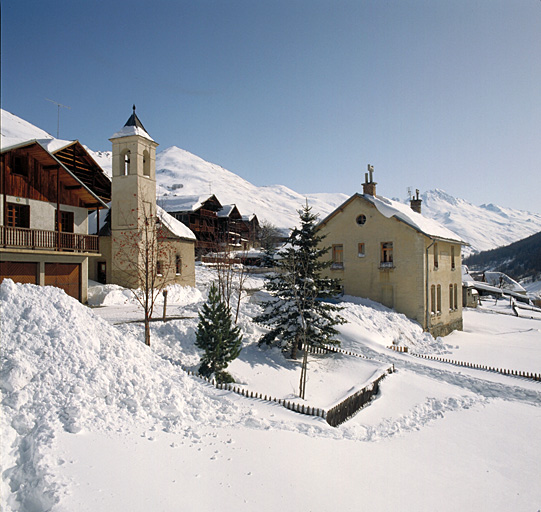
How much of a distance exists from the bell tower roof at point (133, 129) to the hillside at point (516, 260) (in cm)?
9805

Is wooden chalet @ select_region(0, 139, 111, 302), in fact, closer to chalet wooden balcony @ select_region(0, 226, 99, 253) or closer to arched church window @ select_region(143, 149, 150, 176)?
chalet wooden balcony @ select_region(0, 226, 99, 253)

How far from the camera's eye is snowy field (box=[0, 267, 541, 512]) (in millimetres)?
6164

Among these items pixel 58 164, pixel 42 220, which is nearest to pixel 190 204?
pixel 42 220

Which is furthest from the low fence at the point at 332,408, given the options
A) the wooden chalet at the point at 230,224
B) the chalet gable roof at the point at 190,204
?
the wooden chalet at the point at 230,224

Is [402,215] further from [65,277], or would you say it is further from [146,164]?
[65,277]

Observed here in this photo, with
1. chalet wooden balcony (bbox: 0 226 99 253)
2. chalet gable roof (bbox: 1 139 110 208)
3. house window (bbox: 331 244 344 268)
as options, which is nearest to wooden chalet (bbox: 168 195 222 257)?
house window (bbox: 331 244 344 268)

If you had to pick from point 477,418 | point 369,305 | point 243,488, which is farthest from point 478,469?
point 369,305

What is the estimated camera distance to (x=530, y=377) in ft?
54.7

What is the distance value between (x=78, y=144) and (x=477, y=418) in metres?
28.2

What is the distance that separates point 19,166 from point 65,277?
5.87 metres

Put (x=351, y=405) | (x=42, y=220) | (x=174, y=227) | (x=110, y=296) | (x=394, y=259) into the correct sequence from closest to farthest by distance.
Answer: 1. (x=351, y=405)
2. (x=42, y=220)
3. (x=110, y=296)
4. (x=394, y=259)
5. (x=174, y=227)

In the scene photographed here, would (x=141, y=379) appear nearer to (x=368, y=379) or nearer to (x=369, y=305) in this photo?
(x=368, y=379)

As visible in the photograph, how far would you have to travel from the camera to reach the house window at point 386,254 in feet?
93.0

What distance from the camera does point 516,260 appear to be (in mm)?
116250
